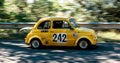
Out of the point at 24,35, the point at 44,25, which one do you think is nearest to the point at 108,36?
the point at 44,25

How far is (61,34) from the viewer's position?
1358 cm

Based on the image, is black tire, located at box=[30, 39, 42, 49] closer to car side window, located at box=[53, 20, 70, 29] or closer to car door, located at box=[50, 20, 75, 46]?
car door, located at box=[50, 20, 75, 46]

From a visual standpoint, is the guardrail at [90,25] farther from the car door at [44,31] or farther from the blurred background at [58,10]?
the car door at [44,31]

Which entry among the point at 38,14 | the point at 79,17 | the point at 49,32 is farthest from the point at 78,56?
the point at 38,14

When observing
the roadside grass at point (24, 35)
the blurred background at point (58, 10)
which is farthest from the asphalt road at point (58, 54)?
the blurred background at point (58, 10)

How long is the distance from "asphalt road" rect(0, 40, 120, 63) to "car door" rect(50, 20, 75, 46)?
30 cm

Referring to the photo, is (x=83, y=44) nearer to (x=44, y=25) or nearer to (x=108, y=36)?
(x=44, y=25)

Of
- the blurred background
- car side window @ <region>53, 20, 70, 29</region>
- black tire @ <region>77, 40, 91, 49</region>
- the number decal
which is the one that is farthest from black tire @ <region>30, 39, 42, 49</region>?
the blurred background

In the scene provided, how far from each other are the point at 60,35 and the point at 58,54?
1.27 meters

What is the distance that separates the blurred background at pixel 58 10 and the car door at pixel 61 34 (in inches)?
157

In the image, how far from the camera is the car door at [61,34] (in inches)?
532

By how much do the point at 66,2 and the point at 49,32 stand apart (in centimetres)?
667

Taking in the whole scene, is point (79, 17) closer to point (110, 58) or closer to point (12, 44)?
point (12, 44)

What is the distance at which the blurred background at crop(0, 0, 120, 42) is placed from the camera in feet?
62.2
